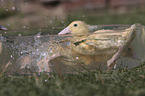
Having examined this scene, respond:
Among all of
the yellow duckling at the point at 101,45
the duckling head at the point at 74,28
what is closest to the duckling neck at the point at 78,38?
the yellow duckling at the point at 101,45

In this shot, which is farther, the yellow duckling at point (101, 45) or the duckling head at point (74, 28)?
the duckling head at point (74, 28)

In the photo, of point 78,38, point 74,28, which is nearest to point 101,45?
point 78,38

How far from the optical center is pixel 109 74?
0.89 meters

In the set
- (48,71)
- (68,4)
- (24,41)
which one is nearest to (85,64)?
(48,71)

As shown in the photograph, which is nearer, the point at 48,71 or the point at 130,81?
the point at 130,81

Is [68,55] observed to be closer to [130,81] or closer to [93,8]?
[130,81]

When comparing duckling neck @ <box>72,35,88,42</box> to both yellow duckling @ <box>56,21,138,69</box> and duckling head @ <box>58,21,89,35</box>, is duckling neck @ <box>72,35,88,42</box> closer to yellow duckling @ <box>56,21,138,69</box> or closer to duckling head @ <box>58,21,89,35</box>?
yellow duckling @ <box>56,21,138,69</box>

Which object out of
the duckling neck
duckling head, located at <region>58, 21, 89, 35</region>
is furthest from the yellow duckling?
duckling head, located at <region>58, 21, 89, 35</region>

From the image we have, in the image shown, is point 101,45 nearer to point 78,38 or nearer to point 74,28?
point 78,38

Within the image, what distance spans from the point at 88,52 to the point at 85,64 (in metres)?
0.06

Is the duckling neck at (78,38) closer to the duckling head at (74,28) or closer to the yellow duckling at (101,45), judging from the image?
the yellow duckling at (101,45)

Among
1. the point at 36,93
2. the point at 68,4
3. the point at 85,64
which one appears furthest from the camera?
the point at 68,4

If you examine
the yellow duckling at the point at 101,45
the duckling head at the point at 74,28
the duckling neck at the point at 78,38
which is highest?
the duckling head at the point at 74,28

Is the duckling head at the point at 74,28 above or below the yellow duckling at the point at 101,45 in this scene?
above
